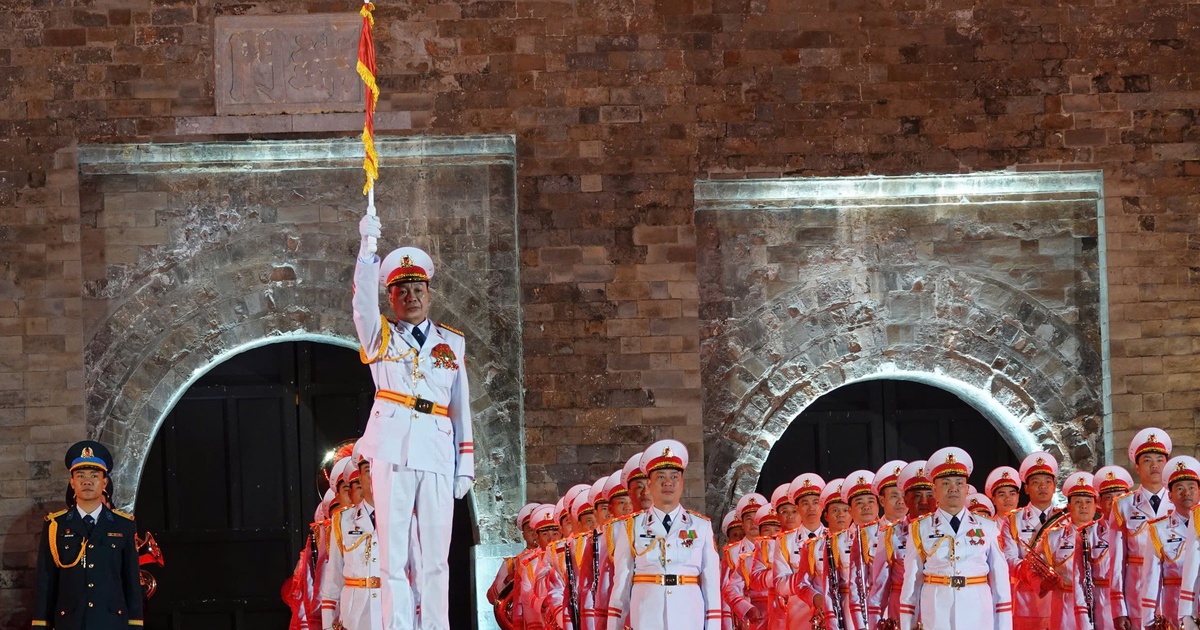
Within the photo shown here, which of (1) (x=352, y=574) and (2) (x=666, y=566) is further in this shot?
(1) (x=352, y=574)

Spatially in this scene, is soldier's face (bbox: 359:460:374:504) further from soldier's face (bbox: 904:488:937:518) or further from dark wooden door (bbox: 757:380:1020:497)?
dark wooden door (bbox: 757:380:1020:497)

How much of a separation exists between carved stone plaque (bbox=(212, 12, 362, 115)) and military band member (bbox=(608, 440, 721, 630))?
5.61 m

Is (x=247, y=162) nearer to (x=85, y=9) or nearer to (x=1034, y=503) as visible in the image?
(x=85, y=9)

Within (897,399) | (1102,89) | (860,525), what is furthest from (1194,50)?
(860,525)

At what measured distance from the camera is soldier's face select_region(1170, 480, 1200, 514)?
10.2m

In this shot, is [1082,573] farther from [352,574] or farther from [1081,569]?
[352,574]

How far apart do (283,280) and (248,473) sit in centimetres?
283

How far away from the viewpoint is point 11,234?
13.3m

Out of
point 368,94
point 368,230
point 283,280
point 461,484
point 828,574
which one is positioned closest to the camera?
point 368,230

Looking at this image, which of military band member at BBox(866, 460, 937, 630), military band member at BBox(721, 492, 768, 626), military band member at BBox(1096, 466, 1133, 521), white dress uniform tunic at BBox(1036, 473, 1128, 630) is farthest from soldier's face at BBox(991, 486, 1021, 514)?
military band member at BBox(721, 492, 768, 626)

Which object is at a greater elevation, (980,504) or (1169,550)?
(980,504)

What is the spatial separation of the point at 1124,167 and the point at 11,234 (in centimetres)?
894

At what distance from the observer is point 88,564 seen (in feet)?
32.6

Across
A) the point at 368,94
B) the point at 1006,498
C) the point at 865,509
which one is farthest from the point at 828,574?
the point at 368,94
